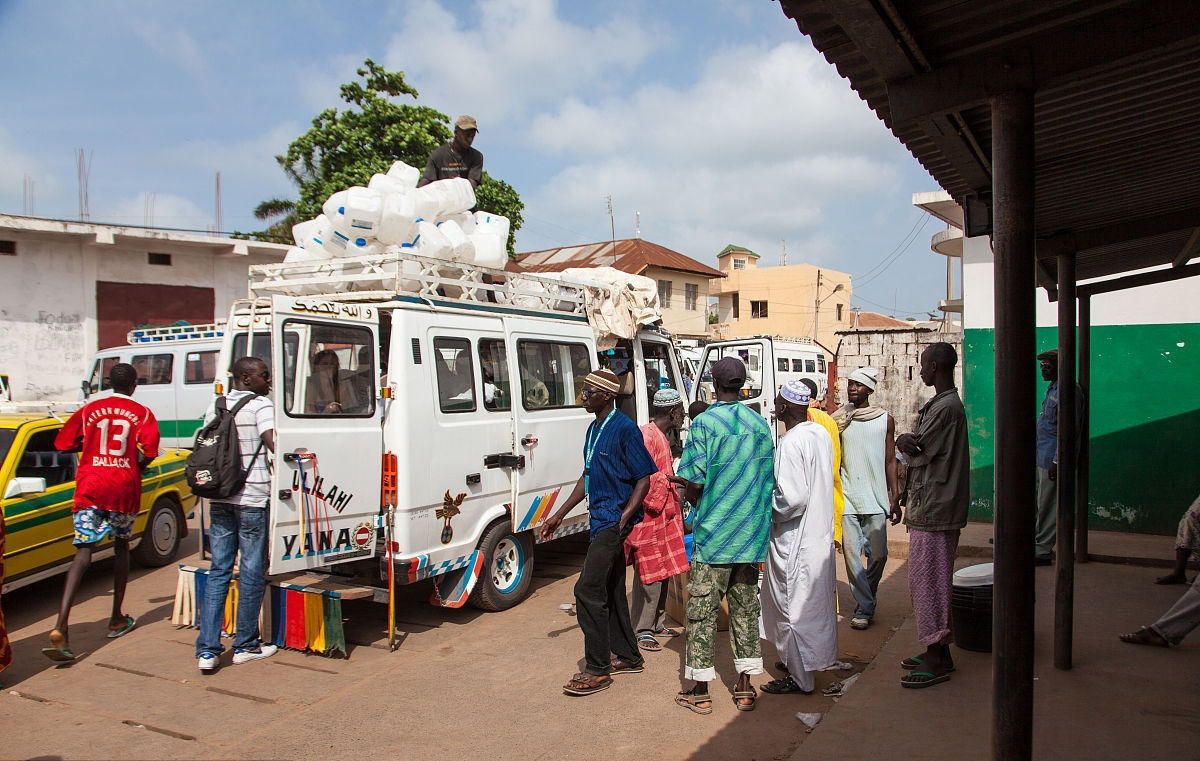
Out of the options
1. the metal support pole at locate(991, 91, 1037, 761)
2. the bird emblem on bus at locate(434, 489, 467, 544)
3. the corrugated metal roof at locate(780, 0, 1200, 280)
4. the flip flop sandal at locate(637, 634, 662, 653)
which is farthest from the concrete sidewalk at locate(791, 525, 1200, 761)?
the bird emblem on bus at locate(434, 489, 467, 544)

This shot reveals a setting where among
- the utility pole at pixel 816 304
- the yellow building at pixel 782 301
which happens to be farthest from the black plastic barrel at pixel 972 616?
the utility pole at pixel 816 304

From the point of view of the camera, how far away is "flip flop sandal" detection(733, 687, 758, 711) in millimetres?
4293

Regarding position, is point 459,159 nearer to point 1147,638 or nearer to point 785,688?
point 785,688

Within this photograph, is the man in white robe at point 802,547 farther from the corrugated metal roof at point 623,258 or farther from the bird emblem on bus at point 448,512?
the corrugated metal roof at point 623,258

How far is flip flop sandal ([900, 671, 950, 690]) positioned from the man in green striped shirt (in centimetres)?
82

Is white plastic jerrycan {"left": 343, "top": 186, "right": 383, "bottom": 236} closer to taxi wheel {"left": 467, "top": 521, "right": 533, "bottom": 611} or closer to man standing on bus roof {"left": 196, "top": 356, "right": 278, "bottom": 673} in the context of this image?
man standing on bus roof {"left": 196, "top": 356, "right": 278, "bottom": 673}

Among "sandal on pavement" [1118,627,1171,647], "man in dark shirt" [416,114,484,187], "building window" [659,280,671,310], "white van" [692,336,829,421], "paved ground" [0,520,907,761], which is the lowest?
"paved ground" [0,520,907,761]

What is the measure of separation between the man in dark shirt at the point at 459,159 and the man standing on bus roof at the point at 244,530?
319cm

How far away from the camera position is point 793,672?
14.7 feet

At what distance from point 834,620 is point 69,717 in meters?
4.22

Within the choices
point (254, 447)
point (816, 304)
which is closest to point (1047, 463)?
point (254, 447)

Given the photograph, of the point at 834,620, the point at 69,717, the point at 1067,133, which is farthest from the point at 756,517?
the point at 69,717

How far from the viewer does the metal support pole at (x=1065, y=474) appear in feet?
14.3

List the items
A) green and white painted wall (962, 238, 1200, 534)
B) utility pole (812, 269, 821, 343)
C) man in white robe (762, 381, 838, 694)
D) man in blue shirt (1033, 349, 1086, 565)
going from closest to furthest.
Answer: man in white robe (762, 381, 838, 694) < man in blue shirt (1033, 349, 1086, 565) < green and white painted wall (962, 238, 1200, 534) < utility pole (812, 269, 821, 343)
